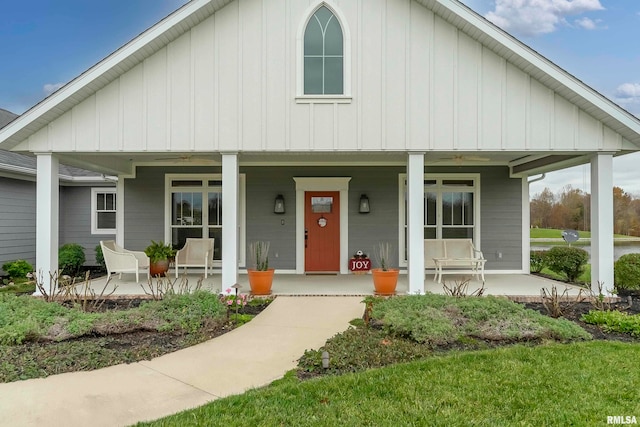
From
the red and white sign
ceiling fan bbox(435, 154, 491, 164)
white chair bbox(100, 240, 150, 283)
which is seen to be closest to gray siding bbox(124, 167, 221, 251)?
white chair bbox(100, 240, 150, 283)

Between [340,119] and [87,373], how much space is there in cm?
523

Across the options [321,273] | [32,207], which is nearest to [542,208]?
[321,273]

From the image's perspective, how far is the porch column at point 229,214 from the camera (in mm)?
7602

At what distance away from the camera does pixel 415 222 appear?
756 cm

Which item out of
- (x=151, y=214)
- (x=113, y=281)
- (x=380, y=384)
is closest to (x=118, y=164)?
(x=151, y=214)

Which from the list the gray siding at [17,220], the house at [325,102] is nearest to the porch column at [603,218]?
the house at [325,102]

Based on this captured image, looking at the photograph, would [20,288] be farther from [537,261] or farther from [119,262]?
[537,261]

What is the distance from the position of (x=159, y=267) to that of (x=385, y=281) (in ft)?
16.7

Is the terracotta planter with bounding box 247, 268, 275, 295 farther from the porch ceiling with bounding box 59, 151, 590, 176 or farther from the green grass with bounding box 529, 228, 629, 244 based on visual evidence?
the green grass with bounding box 529, 228, 629, 244

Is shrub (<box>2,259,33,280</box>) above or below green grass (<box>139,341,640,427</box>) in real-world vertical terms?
above

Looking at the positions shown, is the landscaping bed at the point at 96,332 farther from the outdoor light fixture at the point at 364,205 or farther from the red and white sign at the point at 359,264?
the outdoor light fixture at the point at 364,205

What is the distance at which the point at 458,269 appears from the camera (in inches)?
419

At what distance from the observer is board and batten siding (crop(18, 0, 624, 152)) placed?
7.45 meters

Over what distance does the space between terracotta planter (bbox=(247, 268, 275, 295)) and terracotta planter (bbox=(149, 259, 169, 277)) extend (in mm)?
2930
